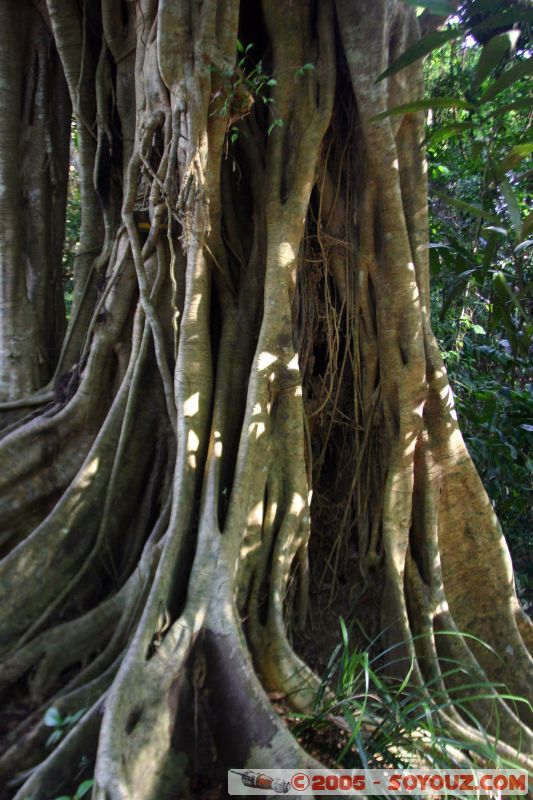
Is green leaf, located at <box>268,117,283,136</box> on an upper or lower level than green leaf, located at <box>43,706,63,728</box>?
upper

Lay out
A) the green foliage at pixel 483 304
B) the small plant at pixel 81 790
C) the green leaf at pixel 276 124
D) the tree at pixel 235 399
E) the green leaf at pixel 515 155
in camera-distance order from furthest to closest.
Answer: the green foliage at pixel 483 304, the green leaf at pixel 276 124, the tree at pixel 235 399, the green leaf at pixel 515 155, the small plant at pixel 81 790

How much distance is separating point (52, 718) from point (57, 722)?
22 millimetres

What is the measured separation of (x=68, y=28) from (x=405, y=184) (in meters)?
2.15

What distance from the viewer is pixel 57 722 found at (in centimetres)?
225

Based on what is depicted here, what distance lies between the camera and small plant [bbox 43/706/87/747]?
2252 millimetres

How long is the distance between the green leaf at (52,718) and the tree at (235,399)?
117 millimetres

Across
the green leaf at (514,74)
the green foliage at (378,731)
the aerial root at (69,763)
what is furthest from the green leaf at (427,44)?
the aerial root at (69,763)

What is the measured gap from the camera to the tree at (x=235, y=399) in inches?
106

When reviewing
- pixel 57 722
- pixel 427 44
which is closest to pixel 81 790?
pixel 57 722

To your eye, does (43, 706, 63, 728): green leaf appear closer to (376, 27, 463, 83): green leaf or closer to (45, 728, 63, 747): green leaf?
(45, 728, 63, 747): green leaf

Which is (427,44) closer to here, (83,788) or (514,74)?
(514,74)

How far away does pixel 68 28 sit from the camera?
3.87m

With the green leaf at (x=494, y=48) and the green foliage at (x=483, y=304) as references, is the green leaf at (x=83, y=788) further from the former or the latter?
the green foliage at (x=483, y=304)

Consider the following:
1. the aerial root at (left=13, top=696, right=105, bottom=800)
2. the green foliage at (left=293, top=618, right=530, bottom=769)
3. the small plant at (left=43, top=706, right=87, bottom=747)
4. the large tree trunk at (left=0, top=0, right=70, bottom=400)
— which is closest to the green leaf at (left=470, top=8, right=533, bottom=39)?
the green foliage at (left=293, top=618, right=530, bottom=769)
